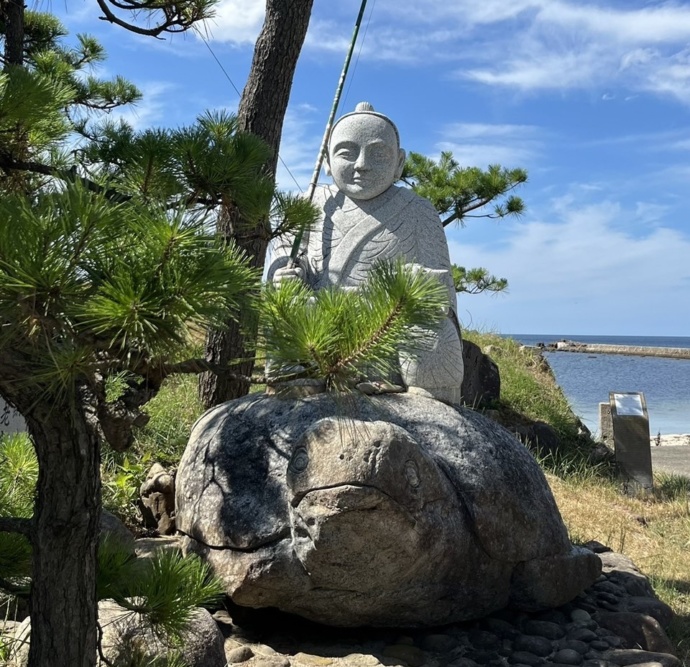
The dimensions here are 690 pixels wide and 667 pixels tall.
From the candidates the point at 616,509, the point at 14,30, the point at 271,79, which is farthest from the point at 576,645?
the point at 14,30

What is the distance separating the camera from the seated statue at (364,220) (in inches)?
145

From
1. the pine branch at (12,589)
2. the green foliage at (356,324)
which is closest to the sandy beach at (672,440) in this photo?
the pine branch at (12,589)

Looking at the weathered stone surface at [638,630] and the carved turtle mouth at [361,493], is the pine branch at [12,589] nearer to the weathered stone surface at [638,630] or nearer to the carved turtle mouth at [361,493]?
the carved turtle mouth at [361,493]

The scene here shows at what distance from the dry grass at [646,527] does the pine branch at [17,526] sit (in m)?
2.55

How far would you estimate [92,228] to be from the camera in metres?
1.21

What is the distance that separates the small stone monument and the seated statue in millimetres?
3520

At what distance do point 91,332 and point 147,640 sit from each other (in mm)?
1305

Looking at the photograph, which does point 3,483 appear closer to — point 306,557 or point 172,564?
point 172,564

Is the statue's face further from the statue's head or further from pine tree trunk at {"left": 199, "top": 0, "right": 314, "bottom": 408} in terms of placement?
pine tree trunk at {"left": 199, "top": 0, "right": 314, "bottom": 408}

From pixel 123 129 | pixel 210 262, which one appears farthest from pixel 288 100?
pixel 210 262

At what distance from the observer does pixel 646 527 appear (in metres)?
5.30

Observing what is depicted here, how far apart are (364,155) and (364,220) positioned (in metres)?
0.30

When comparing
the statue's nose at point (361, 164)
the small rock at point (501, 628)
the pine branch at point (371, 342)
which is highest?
the statue's nose at point (361, 164)

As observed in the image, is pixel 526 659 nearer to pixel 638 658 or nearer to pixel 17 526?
pixel 638 658
